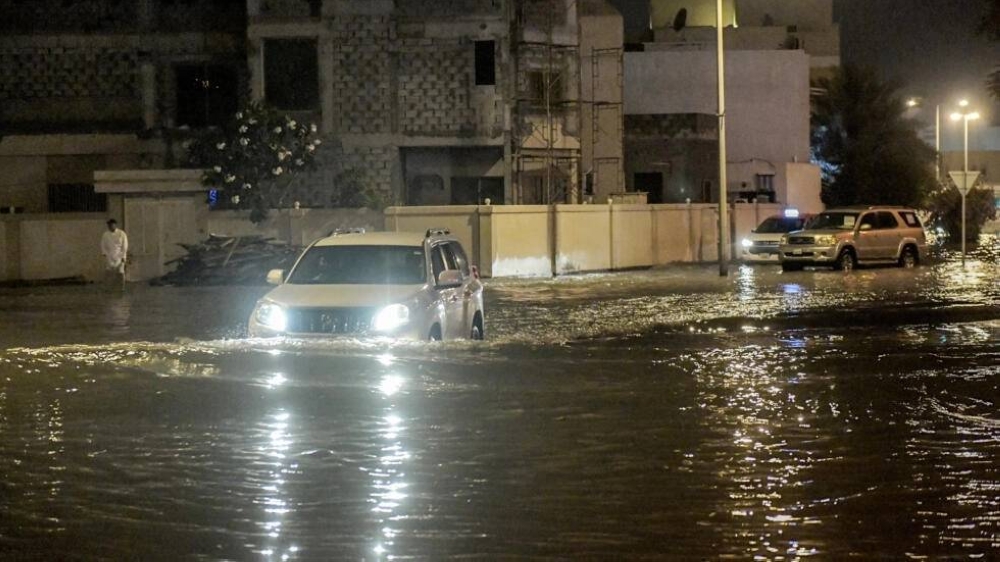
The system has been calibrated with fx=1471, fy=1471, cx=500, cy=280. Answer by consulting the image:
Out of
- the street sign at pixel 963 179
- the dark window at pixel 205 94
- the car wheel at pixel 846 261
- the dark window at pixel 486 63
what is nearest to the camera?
the car wheel at pixel 846 261

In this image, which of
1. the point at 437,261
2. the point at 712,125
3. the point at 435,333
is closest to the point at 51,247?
the point at 437,261

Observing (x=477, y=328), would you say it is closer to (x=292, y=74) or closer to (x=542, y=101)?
(x=292, y=74)

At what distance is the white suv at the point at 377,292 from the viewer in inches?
604

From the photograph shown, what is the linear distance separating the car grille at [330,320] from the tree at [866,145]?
5892cm

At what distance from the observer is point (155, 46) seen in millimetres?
44062

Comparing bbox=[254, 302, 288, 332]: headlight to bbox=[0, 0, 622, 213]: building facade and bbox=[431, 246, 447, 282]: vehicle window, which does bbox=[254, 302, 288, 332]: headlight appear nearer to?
bbox=[431, 246, 447, 282]: vehicle window

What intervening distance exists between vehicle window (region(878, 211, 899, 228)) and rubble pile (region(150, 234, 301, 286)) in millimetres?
15977

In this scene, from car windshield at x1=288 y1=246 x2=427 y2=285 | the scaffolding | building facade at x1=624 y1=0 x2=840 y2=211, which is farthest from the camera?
building facade at x1=624 y1=0 x2=840 y2=211

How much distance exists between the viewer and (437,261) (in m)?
17.1

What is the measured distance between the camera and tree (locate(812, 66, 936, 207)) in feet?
234

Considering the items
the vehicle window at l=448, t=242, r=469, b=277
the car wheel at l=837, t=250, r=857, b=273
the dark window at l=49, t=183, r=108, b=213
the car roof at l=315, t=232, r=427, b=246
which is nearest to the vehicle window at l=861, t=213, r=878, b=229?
the car wheel at l=837, t=250, r=857, b=273

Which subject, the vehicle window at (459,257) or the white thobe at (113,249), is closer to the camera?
the vehicle window at (459,257)

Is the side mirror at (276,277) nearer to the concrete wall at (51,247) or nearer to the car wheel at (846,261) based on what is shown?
the concrete wall at (51,247)

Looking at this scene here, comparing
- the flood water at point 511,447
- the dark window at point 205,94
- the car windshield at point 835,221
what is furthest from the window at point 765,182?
the flood water at point 511,447
